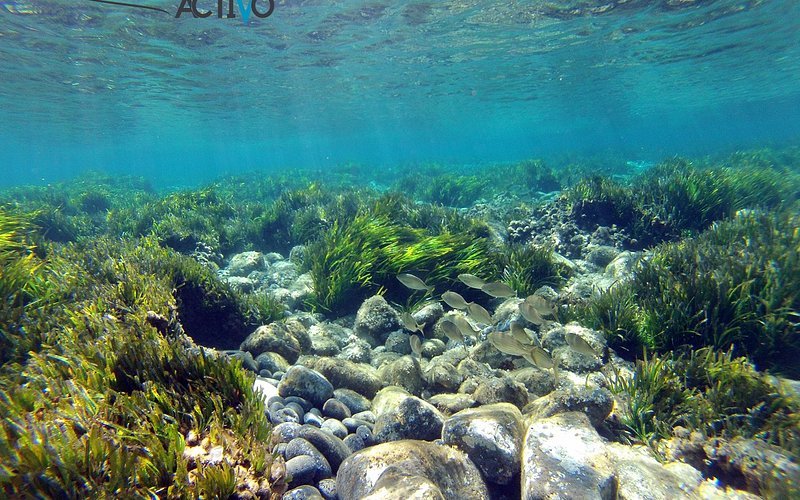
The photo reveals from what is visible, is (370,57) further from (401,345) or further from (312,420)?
(312,420)

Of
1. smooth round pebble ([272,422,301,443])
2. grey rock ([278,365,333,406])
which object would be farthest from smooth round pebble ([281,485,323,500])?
grey rock ([278,365,333,406])

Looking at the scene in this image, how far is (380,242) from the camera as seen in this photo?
9758 mm

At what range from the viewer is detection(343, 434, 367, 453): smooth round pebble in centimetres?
443

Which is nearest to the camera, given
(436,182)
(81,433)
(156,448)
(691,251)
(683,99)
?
(156,448)

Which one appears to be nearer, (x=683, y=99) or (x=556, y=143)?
(x=683, y=99)

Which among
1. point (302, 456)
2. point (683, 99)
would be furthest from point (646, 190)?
point (683, 99)

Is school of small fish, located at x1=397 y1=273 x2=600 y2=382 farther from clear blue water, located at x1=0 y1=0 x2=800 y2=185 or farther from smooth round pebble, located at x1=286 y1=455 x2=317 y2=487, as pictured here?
clear blue water, located at x1=0 y1=0 x2=800 y2=185

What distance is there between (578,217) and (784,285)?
24.7 ft

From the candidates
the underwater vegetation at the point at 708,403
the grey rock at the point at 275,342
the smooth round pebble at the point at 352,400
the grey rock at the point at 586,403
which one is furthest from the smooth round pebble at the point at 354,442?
the underwater vegetation at the point at 708,403

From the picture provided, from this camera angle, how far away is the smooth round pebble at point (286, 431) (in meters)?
4.01

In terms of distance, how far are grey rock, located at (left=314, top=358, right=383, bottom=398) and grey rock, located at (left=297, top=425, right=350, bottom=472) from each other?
1727mm

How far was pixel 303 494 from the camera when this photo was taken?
3.35m

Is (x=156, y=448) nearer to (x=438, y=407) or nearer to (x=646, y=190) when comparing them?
(x=438, y=407)

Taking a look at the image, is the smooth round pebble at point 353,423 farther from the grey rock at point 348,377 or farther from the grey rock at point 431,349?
the grey rock at point 431,349
